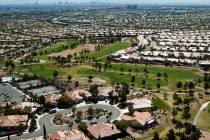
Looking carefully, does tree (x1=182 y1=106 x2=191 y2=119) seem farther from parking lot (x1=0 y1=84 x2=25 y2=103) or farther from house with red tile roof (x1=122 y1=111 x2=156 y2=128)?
parking lot (x1=0 y1=84 x2=25 y2=103)

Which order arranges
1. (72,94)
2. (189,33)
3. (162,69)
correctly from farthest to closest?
1. (189,33)
2. (162,69)
3. (72,94)

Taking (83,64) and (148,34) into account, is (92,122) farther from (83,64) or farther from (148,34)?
(148,34)

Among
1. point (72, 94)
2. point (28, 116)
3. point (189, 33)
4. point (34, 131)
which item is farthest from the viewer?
point (189, 33)

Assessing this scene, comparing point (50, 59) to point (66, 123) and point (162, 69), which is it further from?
point (66, 123)

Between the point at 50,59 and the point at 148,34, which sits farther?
the point at 148,34

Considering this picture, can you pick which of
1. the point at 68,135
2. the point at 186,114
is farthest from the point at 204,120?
the point at 68,135

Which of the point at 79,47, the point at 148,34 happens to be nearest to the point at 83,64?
the point at 79,47

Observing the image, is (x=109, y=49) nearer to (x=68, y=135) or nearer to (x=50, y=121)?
(x=50, y=121)

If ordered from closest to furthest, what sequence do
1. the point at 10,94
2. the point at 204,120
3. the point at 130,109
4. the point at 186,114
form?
the point at 204,120, the point at 186,114, the point at 130,109, the point at 10,94
